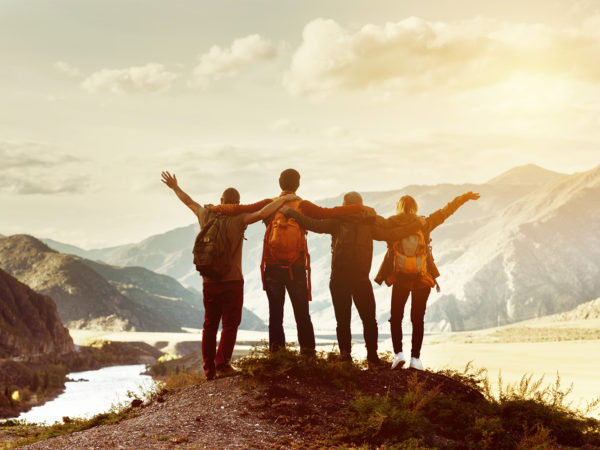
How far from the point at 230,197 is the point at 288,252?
132 cm

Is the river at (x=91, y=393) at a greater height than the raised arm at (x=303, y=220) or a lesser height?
lesser

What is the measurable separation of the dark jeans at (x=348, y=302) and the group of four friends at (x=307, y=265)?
0.05 feet

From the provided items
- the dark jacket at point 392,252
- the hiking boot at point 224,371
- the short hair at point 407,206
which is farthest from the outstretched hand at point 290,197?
the hiking boot at point 224,371

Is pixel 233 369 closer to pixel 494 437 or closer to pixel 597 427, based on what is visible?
pixel 494 437

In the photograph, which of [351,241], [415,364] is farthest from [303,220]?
[415,364]

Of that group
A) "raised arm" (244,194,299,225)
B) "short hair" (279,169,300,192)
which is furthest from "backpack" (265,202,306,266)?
"short hair" (279,169,300,192)

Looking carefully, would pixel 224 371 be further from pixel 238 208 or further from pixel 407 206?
pixel 407 206

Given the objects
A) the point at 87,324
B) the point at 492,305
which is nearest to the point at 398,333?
the point at 87,324

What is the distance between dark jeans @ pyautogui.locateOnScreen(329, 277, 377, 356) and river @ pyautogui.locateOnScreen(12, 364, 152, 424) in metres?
30.2

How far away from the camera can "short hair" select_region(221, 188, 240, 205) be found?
9367 mm

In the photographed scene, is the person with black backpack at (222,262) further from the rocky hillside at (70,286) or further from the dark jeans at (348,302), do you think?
the rocky hillside at (70,286)

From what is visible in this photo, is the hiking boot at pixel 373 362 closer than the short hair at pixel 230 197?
No

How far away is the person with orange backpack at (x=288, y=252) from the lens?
8.91 metres

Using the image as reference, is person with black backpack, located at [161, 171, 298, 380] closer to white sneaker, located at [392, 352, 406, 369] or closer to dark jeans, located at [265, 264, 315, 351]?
dark jeans, located at [265, 264, 315, 351]
